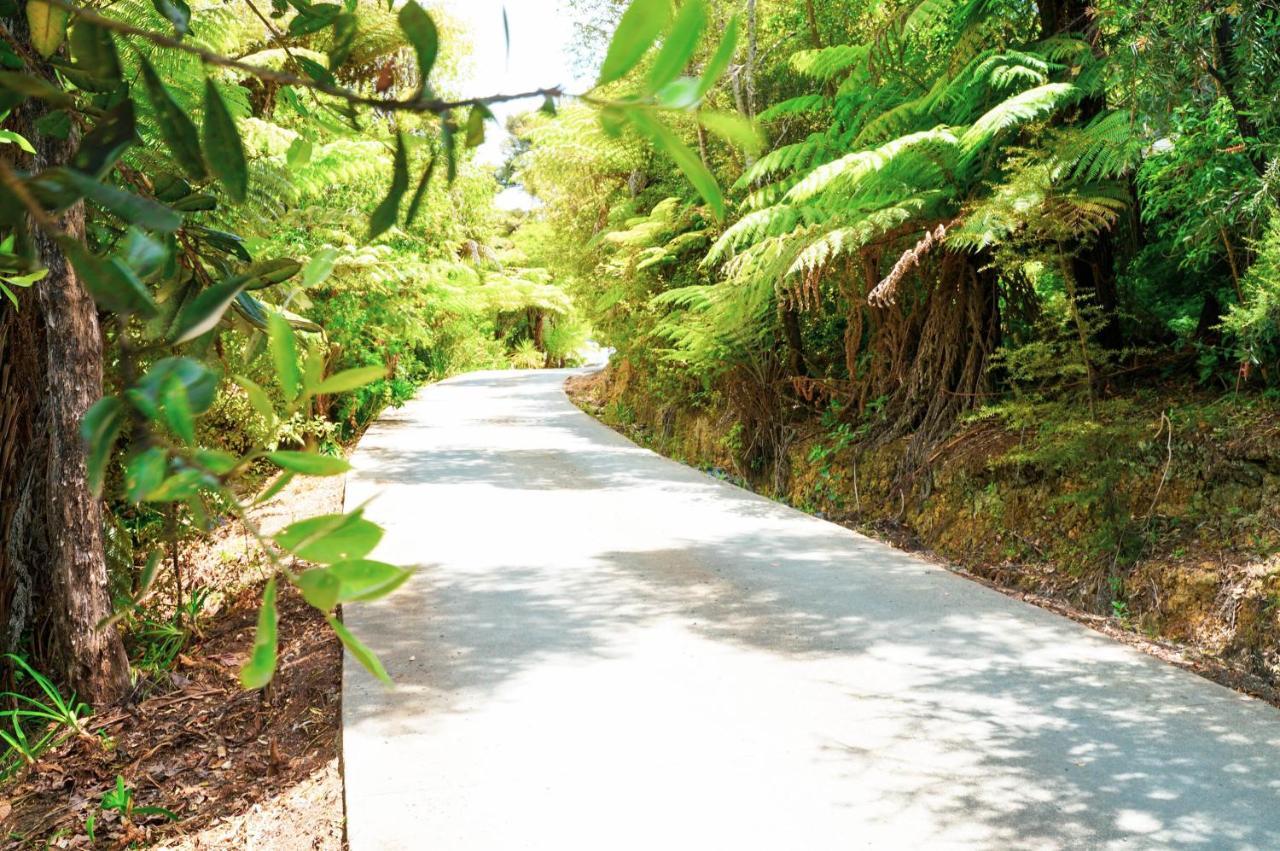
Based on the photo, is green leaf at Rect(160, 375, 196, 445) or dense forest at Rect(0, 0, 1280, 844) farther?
dense forest at Rect(0, 0, 1280, 844)

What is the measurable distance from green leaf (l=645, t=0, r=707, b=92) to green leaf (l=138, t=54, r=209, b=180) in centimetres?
41

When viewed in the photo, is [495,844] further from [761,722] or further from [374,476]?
[374,476]

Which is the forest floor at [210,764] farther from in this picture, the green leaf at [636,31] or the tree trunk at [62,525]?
the green leaf at [636,31]

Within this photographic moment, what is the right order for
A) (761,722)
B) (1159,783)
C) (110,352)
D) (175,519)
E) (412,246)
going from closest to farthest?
(1159,783) → (761,722) → (110,352) → (175,519) → (412,246)

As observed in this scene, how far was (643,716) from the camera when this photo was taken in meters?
3.70

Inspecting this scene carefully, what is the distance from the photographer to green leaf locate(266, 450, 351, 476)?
0.77 metres

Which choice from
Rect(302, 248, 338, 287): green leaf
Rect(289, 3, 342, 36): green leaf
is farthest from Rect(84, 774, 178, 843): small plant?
Rect(302, 248, 338, 287): green leaf

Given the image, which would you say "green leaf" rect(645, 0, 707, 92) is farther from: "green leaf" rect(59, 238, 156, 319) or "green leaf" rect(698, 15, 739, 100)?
"green leaf" rect(59, 238, 156, 319)

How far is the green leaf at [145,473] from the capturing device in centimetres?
73

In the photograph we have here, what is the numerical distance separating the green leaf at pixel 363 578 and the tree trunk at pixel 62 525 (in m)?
3.83

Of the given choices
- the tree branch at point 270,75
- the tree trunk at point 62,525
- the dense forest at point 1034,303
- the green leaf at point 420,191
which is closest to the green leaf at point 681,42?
the tree branch at point 270,75

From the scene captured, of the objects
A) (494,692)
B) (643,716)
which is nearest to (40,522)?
(494,692)

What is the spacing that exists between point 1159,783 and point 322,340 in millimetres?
6927

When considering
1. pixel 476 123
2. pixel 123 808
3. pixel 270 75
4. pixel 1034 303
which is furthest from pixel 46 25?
pixel 1034 303
